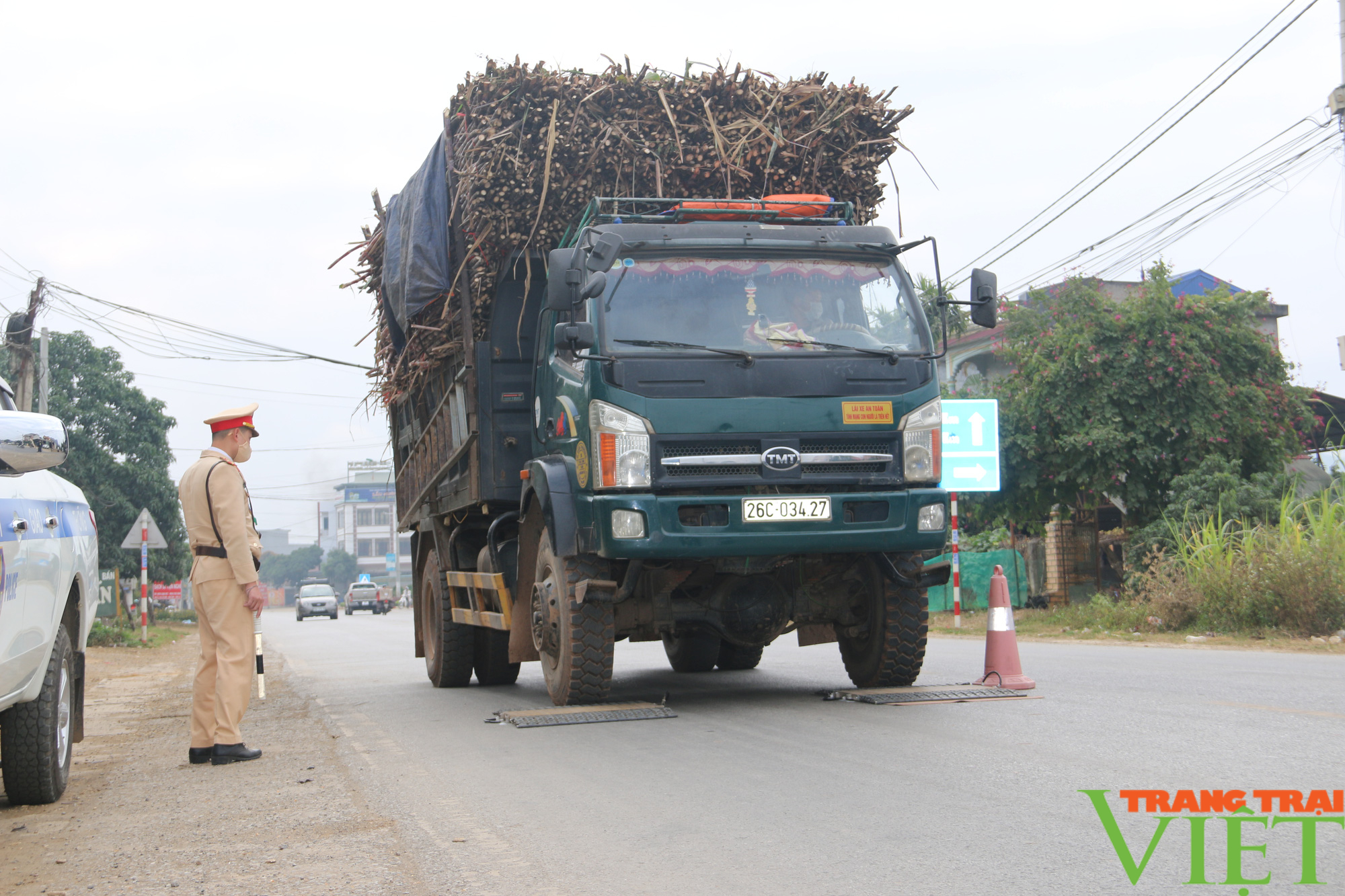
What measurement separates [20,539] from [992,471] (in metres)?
18.4

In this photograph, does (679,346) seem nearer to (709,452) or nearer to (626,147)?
(709,452)

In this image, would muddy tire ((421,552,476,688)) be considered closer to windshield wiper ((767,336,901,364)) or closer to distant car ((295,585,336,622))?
windshield wiper ((767,336,901,364))

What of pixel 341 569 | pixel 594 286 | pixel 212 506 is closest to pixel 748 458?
pixel 594 286

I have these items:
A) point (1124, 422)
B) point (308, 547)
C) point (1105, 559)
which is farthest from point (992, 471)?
point (308, 547)

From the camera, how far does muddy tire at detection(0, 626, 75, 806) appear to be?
17.9 ft

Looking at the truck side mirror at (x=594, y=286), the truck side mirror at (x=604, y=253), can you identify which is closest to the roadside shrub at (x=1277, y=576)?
the truck side mirror at (x=604, y=253)

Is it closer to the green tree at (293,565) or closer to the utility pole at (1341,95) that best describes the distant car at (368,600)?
the utility pole at (1341,95)

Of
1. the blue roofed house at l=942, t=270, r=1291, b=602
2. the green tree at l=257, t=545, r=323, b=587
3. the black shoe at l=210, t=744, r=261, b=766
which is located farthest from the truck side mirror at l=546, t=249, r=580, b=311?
the green tree at l=257, t=545, r=323, b=587

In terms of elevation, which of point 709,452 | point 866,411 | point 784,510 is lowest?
point 784,510

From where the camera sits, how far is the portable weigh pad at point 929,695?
789 cm

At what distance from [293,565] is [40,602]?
5680 inches

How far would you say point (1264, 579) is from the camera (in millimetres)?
14594

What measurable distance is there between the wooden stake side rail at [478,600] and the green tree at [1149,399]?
13.6 metres

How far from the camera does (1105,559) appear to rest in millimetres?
26016
